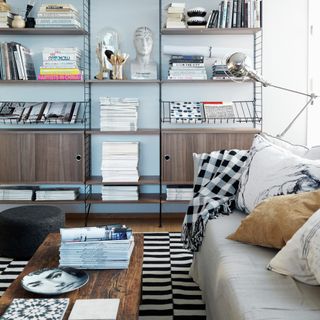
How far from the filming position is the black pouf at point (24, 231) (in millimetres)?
3020

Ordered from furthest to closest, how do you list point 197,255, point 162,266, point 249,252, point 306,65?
point 306,65, point 162,266, point 197,255, point 249,252

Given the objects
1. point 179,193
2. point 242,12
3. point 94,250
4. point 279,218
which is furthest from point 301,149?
point 242,12

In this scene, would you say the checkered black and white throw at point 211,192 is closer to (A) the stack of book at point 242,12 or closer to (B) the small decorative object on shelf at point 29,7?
(A) the stack of book at point 242,12

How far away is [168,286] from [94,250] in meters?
0.85

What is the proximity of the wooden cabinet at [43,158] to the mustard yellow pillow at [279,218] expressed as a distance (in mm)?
2205

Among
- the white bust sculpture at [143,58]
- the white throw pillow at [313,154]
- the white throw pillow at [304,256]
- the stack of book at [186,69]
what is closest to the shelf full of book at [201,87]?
the stack of book at [186,69]

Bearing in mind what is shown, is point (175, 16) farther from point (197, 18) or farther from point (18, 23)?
point (18, 23)

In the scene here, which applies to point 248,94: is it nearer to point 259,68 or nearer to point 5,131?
point 259,68

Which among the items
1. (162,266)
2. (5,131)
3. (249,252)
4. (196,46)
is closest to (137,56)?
(196,46)

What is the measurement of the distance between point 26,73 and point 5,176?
0.80 meters

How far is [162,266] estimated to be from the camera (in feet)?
9.86

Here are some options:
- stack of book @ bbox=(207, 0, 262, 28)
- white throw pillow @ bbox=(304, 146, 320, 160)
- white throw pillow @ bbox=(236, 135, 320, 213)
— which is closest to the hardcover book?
white throw pillow @ bbox=(236, 135, 320, 213)

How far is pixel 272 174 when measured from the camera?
2199mm

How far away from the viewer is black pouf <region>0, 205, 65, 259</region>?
3020 millimetres
